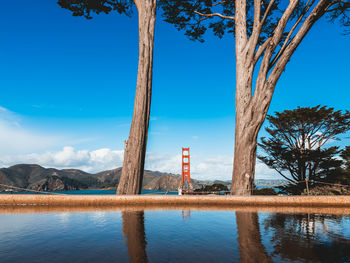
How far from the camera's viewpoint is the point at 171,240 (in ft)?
7.18

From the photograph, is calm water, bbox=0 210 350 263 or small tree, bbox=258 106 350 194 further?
small tree, bbox=258 106 350 194

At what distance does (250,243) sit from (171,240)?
2.43 feet

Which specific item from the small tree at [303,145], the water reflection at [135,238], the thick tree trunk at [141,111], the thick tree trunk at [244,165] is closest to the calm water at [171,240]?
the water reflection at [135,238]

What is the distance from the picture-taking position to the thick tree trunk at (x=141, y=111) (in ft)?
17.6

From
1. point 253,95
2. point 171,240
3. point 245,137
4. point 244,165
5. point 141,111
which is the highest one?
point 253,95

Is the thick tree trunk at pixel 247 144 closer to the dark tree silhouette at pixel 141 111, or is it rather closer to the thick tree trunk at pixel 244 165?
the thick tree trunk at pixel 244 165

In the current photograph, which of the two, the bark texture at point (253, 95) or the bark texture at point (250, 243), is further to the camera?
the bark texture at point (253, 95)

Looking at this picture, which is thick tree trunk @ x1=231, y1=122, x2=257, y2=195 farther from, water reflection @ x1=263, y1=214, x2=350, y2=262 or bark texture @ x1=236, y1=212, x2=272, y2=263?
bark texture @ x1=236, y1=212, x2=272, y2=263

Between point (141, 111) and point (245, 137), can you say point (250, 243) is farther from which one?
point (141, 111)

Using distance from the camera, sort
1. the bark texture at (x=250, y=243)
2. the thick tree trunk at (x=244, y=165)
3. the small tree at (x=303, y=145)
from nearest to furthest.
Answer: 1. the bark texture at (x=250, y=243)
2. the thick tree trunk at (x=244, y=165)
3. the small tree at (x=303, y=145)

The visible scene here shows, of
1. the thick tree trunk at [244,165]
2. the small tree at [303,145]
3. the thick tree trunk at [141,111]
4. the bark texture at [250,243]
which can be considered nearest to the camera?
the bark texture at [250,243]

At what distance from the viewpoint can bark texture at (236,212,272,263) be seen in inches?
64.8

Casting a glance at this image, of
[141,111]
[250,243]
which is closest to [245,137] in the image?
[141,111]

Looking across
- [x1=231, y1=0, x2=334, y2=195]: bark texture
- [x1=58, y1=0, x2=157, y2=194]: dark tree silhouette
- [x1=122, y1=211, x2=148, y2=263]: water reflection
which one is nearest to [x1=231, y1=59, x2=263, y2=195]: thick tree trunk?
[x1=231, y1=0, x2=334, y2=195]: bark texture
